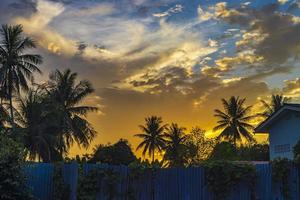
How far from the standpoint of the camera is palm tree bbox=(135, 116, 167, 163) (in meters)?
73.6

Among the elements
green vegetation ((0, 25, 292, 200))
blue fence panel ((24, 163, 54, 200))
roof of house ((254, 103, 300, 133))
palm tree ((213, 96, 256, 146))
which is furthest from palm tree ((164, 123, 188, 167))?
blue fence panel ((24, 163, 54, 200))

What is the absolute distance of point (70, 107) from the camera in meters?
48.4

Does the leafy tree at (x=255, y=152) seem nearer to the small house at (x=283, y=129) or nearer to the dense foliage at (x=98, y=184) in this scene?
the small house at (x=283, y=129)

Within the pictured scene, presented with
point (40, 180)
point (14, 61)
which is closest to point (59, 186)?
point (40, 180)

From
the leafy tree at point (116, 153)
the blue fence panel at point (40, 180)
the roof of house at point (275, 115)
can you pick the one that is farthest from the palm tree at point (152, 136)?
the blue fence panel at point (40, 180)

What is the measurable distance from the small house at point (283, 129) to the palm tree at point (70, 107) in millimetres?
23446

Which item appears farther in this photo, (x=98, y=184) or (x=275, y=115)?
(x=275, y=115)

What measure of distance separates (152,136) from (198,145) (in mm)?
11402

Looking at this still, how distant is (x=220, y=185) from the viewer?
14078mm

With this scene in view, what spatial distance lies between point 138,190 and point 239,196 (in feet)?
9.57

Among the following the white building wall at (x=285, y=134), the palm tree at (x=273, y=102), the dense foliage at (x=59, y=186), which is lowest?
the dense foliage at (x=59, y=186)

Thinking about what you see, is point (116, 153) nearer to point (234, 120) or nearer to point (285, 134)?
point (234, 120)

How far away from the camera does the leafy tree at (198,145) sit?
205 feet

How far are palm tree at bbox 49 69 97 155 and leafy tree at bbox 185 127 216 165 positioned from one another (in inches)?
690
